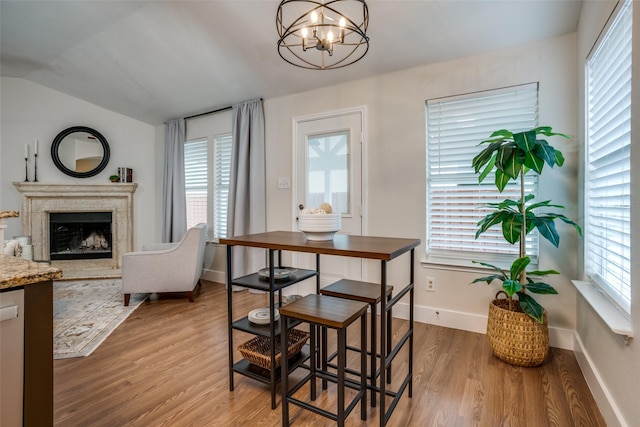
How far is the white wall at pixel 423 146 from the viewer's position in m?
2.34

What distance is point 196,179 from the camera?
182 inches

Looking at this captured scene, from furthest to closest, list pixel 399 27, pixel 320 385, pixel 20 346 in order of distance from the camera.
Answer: pixel 399 27 → pixel 320 385 → pixel 20 346

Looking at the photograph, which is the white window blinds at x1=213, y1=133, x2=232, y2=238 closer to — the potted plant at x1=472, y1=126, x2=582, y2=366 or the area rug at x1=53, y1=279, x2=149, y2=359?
the area rug at x1=53, y1=279, x2=149, y2=359

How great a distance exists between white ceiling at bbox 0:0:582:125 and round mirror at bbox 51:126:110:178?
0.64 metres

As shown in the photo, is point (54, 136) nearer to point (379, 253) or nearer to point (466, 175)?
point (379, 253)

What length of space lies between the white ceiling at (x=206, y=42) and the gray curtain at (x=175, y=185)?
0.38 meters

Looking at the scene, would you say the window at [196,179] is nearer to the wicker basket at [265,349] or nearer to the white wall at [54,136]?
the white wall at [54,136]

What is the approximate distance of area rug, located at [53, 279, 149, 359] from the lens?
2443mm

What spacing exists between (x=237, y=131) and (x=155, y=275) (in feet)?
6.34

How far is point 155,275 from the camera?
11.1ft

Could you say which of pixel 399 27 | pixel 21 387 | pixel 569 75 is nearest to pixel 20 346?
pixel 21 387

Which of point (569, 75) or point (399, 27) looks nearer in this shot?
point (569, 75)

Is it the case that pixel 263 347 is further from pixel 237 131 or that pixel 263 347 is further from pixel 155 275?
pixel 237 131

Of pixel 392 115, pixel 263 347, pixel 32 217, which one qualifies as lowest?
pixel 263 347
